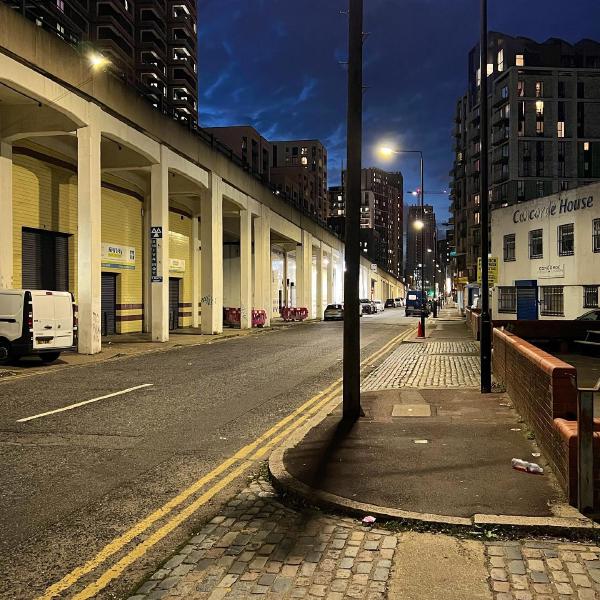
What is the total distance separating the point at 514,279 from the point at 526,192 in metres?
53.9

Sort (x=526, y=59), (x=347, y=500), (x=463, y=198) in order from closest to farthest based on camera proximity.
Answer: (x=347, y=500) → (x=526, y=59) → (x=463, y=198)

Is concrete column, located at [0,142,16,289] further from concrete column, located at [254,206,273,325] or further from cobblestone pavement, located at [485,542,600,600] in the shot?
concrete column, located at [254,206,273,325]

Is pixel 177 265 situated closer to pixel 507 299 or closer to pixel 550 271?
pixel 507 299

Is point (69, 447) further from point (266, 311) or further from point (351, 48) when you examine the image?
point (266, 311)

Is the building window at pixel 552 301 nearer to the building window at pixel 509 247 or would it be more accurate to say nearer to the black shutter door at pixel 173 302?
the building window at pixel 509 247

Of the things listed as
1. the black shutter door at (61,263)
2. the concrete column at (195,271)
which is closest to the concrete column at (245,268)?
the concrete column at (195,271)

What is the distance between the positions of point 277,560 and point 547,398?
355 cm

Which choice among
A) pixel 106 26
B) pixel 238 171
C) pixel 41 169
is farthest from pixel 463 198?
pixel 41 169

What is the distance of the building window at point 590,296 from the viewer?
102ft

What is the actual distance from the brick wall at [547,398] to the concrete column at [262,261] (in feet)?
107

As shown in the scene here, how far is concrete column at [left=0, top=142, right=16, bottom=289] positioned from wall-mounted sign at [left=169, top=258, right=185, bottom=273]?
15.0m

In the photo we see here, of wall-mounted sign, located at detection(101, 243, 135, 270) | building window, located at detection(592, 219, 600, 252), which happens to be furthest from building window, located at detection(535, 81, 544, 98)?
wall-mounted sign, located at detection(101, 243, 135, 270)

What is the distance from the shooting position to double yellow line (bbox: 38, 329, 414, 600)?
4.01 meters

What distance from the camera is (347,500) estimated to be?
5297 mm
